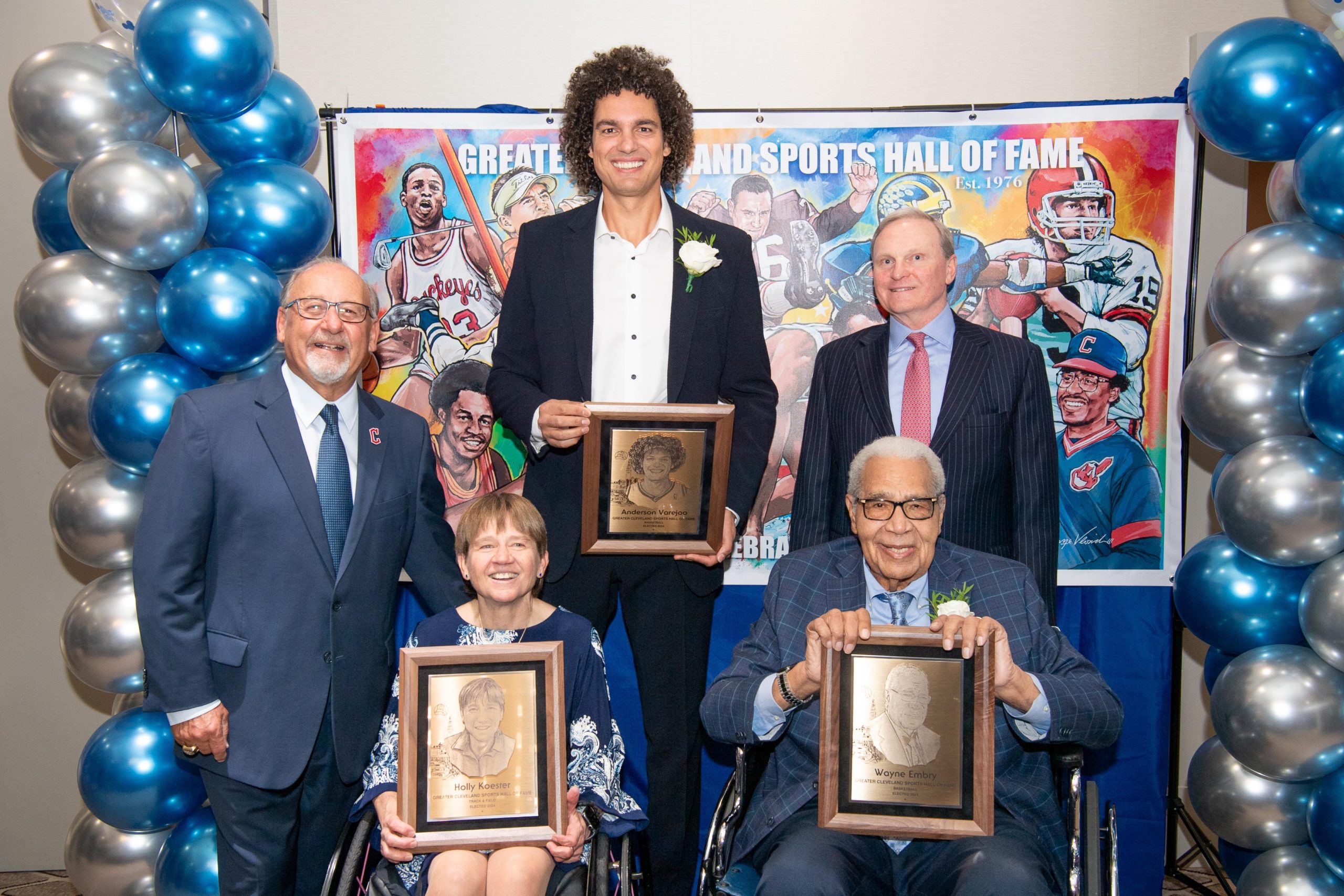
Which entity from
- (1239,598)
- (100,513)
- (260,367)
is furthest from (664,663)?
(100,513)

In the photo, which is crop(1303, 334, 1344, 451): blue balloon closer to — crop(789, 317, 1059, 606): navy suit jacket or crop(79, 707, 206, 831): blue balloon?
crop(789, 317, 1059, 606): navy suit jacket

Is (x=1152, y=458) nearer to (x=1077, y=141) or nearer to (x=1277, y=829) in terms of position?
(x=1077, y=141)

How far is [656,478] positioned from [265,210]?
1574 mm

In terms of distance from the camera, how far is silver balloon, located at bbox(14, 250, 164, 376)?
3305mm

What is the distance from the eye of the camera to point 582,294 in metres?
3.39

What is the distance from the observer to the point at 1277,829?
310 cm

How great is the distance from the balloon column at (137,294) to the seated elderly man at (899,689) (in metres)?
1.84

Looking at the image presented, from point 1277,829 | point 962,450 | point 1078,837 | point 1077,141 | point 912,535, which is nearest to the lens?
point 1078,837

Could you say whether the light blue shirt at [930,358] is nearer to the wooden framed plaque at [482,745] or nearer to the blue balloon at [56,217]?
the wooden framed plaque at [482,745]

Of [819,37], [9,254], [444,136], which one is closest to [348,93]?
[444,136]

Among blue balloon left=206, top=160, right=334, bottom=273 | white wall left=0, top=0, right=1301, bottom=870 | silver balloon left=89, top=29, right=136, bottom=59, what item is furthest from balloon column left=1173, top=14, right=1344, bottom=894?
silver balloon left=89, top=29, right=136, bottom=59

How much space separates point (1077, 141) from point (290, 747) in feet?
11.5

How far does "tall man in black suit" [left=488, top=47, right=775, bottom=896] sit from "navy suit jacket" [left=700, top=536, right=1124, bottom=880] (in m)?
0.40

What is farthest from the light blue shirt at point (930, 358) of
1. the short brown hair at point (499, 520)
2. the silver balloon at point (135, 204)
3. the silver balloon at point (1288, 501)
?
the silver balloon at point (135, 204)
